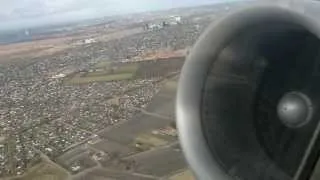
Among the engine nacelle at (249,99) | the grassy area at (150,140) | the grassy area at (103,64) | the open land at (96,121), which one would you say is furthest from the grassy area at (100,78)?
the engine nacelle at (249,99)

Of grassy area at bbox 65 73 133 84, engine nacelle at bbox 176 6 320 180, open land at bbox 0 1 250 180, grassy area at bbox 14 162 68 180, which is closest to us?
engine nacelle at bbox 176 6 320 180

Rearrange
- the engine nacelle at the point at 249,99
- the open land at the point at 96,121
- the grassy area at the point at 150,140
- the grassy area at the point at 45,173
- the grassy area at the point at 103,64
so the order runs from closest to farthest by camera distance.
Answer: the engine nacelle at the point at 249,99
the grassy area at the point at 45,173
the open land at the point at 96,121
the grassy area at the point at 150,140
the grassy area at the point at 103,64

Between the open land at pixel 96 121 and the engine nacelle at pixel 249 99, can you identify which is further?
the open land at pixel 96 121

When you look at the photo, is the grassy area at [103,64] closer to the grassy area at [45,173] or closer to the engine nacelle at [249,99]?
the grassy area at [45,173]

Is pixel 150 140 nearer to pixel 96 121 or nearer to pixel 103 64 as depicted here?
pixel 96 121

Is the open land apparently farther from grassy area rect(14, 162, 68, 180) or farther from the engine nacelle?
the engine nacelle

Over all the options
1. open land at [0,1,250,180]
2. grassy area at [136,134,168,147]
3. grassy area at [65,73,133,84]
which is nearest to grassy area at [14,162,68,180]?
open land at [0,1,250,180]

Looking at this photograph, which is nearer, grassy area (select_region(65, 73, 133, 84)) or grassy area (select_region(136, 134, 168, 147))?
grassy area (select_region(136, 134, 168, 147))

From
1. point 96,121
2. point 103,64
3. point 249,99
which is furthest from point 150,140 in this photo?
point 103,64

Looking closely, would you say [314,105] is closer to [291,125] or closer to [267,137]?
[291,125]
